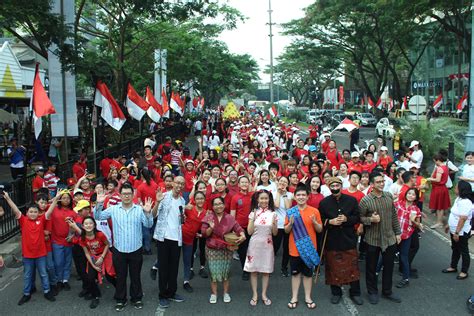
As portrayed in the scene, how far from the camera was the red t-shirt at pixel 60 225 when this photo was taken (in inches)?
258

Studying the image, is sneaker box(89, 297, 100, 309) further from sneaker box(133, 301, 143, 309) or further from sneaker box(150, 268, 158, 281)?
sneaker box(150, 268, 158, 281)

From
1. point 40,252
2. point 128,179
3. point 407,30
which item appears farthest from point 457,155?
point 407,30

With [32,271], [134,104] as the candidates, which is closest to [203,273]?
[32,271]

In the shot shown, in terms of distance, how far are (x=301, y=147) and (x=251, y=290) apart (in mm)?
6638

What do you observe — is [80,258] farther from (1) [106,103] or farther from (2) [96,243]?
(1) [106,103]

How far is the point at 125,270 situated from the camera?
5.99 metres

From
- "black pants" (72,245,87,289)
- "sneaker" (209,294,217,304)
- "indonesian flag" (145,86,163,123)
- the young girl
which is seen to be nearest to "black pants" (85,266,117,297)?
the young girl

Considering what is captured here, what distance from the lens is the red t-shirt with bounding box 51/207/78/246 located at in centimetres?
655

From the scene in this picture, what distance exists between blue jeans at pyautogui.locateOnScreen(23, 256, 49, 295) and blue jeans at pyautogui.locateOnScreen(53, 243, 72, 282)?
0.72ft

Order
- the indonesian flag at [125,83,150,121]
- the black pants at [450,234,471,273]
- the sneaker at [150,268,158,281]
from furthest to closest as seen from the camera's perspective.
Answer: the indonesian flag at [125,83,150,121] < the sneaker at [150,268,158,281] < the black pants at [450,234,471,273]

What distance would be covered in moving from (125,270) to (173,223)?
2.54ft

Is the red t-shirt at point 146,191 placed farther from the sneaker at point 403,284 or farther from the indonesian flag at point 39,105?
the indonesian flag at point 39,105

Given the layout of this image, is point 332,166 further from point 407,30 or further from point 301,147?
point 407,30

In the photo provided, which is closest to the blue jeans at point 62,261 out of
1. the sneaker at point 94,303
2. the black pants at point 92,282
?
the black pants at point 92,282
